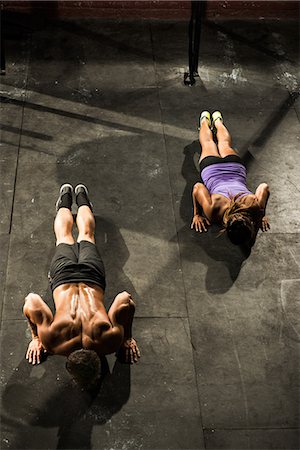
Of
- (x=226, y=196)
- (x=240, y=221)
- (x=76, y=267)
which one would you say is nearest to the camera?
(x=76, y=267)

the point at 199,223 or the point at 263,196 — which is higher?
the point at 263,196

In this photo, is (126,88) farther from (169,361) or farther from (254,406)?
(254,406)

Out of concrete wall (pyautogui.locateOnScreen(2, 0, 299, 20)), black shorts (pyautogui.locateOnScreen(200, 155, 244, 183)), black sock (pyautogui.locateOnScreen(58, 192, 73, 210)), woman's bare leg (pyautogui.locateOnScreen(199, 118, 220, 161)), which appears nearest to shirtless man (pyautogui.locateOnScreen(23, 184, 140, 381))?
black sock (pyautogui.locateOnScreen(58, 192, 73, 210))

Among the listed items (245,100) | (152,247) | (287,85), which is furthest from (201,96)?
(152,247)

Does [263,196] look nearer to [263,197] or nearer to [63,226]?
[263,197]

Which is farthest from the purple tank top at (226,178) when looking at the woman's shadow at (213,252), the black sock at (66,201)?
the black sock at (66,201)

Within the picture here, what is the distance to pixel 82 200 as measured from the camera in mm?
5691

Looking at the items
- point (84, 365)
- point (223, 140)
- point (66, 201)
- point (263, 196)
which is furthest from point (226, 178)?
point (84, 365)

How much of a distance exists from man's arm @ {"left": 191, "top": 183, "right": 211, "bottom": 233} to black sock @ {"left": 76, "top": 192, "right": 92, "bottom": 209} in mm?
917

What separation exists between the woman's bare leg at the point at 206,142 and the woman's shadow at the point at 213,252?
491mm

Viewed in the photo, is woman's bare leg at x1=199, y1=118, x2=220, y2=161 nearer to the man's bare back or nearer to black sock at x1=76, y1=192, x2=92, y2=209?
black sock at x1=76, y1=192, x2=92, y2=209

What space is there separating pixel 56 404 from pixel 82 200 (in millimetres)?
1825

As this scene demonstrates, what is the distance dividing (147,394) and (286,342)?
3.78 ft

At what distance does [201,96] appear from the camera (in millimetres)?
7184
